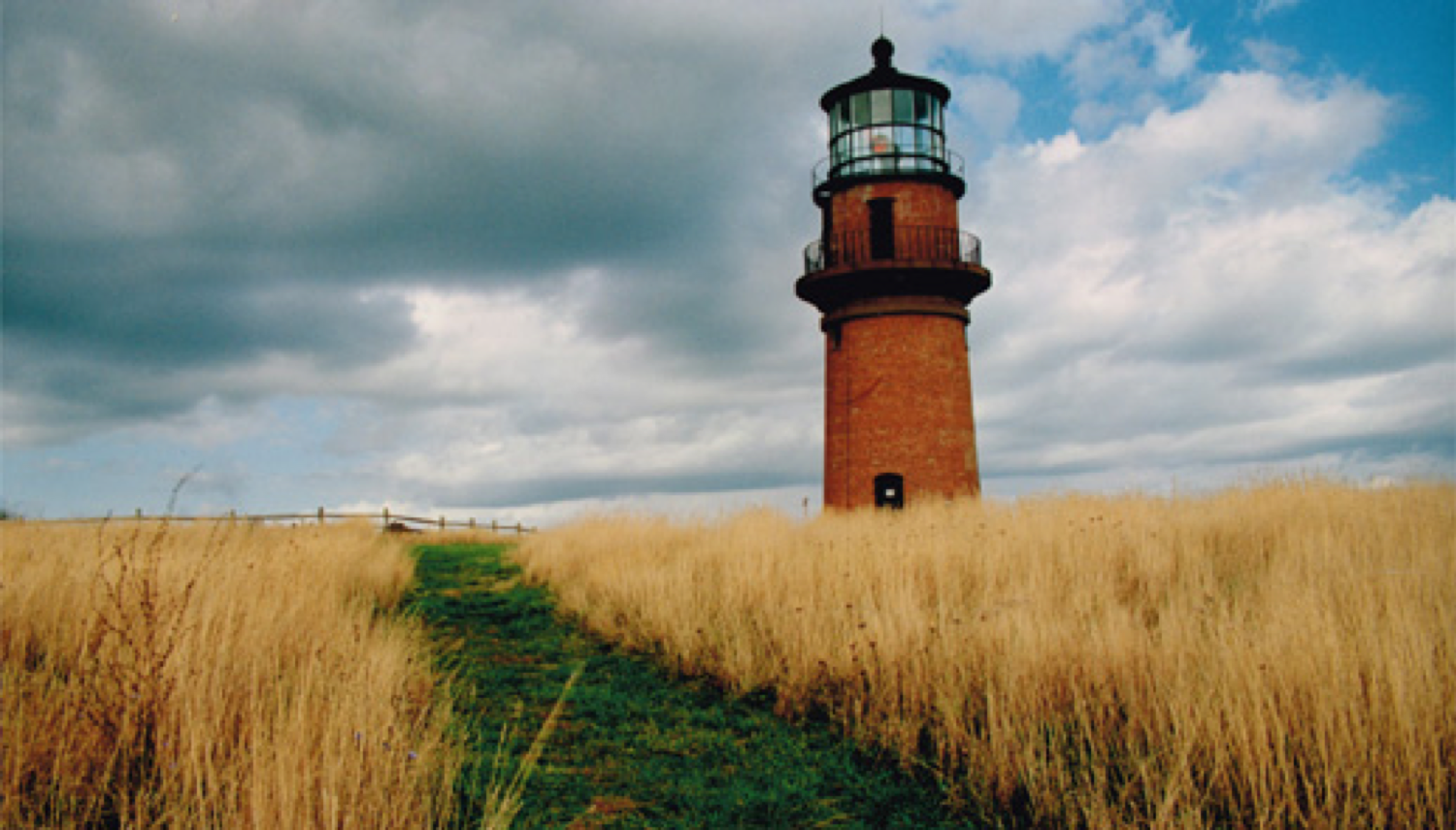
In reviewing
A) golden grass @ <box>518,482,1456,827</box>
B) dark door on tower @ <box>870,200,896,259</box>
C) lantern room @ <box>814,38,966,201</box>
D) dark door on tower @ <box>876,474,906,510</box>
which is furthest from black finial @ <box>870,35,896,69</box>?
golden grass @ <box>518,482,1456,827</box>

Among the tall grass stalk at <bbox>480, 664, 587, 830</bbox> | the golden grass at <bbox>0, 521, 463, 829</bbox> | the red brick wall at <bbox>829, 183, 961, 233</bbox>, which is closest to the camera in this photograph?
the golden grass at <bbox>0, 521, 463, 829</bbox>

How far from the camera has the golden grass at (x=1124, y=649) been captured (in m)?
3.87

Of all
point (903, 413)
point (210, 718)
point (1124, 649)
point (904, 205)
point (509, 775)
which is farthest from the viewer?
point (904, 205)

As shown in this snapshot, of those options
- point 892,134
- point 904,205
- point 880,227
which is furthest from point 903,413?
point 892,134

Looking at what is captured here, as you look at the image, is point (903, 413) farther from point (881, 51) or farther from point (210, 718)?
point (210, 718)

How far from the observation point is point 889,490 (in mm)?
19531

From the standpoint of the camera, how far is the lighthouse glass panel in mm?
20422

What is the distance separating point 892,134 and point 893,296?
13.0ft

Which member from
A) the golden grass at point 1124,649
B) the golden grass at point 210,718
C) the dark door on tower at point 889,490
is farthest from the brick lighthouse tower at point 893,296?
the golden grass at point 210,718

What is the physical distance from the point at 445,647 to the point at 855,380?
13112 mm

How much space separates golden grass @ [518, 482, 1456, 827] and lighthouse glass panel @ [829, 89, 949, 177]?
37.4ft

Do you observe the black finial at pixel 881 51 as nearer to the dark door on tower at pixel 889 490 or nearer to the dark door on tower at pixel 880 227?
the dark door on tower at pixel 880 227

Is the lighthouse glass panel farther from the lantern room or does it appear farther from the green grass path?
the green grass path

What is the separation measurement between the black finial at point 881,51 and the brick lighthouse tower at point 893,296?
0.09ft
